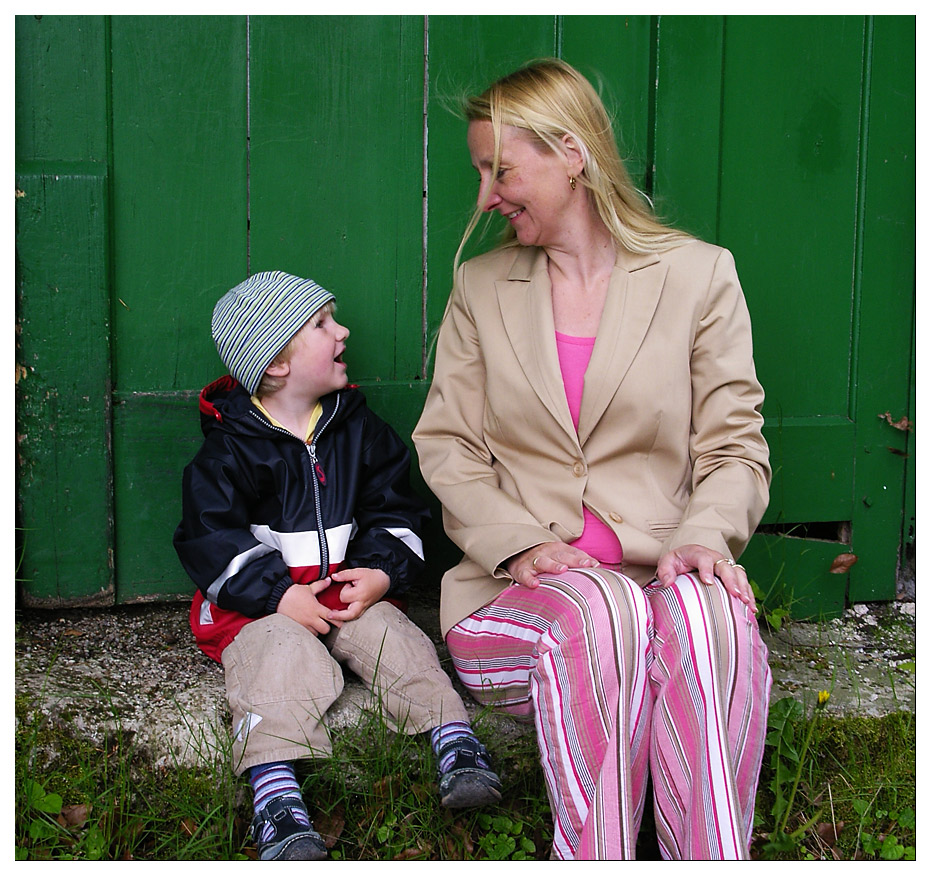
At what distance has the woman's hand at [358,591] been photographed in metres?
2.17

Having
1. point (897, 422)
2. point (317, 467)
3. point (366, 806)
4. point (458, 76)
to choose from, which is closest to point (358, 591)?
point (317, 467)

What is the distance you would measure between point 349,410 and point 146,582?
0.76 m

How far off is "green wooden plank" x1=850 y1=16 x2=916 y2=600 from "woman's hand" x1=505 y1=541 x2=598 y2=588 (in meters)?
1.19

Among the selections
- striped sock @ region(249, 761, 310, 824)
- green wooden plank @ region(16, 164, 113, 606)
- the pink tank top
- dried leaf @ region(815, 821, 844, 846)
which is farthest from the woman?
green wooden plank @ region(16, 164, 113, 606)

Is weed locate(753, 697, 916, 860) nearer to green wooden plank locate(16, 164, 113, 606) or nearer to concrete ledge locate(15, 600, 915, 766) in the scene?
concrete ledge locate(15, 600, 915, 766)

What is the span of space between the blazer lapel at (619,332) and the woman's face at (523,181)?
0.20 metres

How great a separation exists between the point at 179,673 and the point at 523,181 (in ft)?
4.47

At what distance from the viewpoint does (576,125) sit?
6.89 ft

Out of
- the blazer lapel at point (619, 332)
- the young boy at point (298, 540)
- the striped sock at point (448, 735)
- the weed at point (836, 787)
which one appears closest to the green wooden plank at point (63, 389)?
the young boy at point (298, 540)

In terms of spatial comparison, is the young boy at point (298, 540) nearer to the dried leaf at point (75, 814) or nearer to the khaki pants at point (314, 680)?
the khaki pants at point (314, 680)

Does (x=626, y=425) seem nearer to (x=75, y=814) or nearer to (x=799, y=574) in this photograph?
(x=799, y=574)

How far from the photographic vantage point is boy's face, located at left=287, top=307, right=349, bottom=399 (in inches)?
87.7

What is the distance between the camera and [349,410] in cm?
233

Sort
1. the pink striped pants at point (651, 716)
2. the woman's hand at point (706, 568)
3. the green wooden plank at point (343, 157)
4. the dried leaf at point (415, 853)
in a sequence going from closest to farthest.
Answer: the pink striped pants at point (651, 716), the woman's hand at point (706, 568), the dried leaf at point (415, 853), the green wooden plank at point (343, 157)
